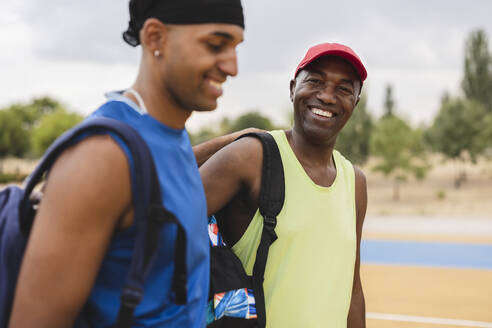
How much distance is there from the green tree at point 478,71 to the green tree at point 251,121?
22.1 m

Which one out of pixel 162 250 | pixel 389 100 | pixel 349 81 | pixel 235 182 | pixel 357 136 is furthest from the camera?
pixel 389 100

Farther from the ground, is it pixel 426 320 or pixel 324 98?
pixel 324 98

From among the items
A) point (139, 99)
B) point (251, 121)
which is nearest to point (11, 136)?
point (251, 121)

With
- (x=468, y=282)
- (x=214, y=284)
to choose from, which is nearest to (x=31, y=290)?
(x=214, y=284)

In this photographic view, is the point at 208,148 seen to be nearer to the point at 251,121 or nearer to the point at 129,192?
the point at 129,192

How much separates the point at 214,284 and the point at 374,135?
29.1 meters

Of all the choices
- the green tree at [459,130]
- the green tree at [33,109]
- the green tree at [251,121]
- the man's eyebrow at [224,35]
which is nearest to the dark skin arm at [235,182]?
the man's eyebrow at [224,35]

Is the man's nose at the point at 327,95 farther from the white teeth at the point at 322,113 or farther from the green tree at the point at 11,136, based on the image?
the green tree at the point at 11,136

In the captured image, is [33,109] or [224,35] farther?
[33,109]

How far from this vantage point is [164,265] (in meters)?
1.35

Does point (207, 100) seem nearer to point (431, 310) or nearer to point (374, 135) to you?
point (431, 310)

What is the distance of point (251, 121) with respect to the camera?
2494 inches

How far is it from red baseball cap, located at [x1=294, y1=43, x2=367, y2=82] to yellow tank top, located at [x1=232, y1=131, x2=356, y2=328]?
1.68 feet

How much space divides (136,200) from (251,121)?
205 ft
